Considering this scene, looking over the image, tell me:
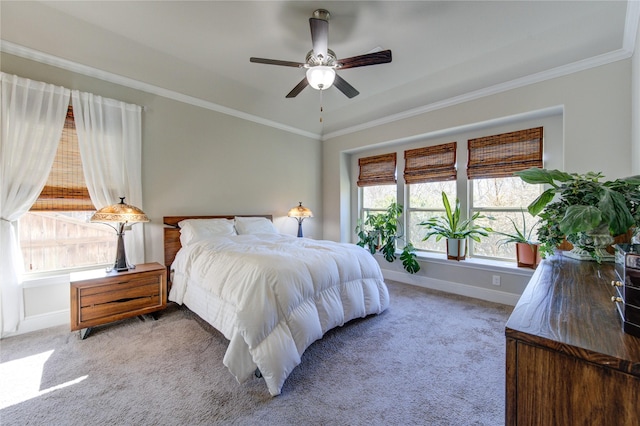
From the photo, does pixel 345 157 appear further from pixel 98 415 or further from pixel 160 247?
pixel 98 415

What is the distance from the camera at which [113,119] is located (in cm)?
302

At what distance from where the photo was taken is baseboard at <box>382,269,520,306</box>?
3.32 meters

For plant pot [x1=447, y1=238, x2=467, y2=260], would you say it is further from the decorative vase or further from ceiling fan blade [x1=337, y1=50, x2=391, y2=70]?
ceiling fan blade [x1=337, y1=50, x2=391, y2=70]

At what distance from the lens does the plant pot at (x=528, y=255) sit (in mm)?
3213

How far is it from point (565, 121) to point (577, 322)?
3230 mm

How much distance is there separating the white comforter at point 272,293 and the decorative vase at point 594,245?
1.70 metres

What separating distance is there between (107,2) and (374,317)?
3980mm

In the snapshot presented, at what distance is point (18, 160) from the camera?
2.47 meters

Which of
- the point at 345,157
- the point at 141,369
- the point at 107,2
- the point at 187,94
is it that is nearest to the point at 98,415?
the point at 141,369

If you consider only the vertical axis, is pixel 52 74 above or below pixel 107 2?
below

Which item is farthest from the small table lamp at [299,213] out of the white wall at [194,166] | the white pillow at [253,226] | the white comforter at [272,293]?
the white comforter at [272,293]

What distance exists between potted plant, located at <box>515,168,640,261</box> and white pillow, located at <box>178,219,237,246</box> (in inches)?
127

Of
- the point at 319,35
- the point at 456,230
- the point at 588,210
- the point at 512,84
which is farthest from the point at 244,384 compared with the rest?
the point at 512,84

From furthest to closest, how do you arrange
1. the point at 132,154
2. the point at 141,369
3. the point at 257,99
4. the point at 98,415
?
the point at 257,99
the point at 132,154
the point at 141,369
the point at 98,415
